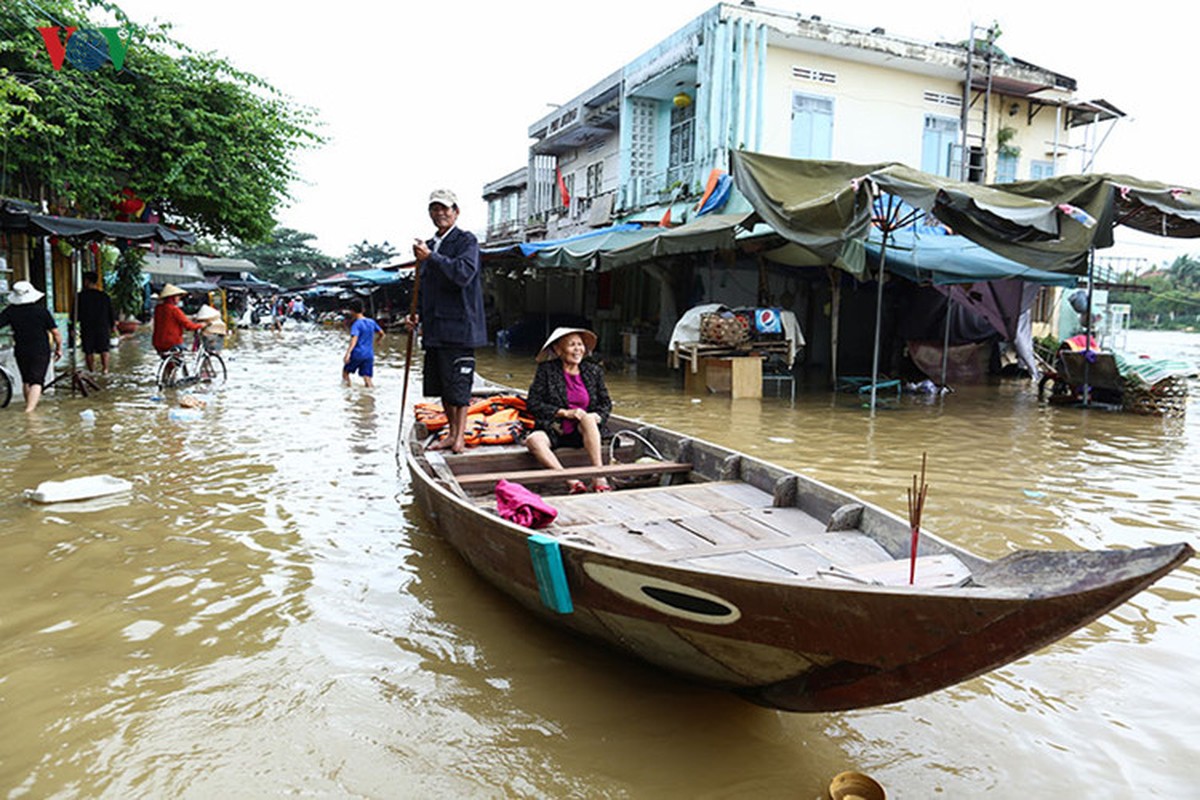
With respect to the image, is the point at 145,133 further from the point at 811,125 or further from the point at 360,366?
the point at 811,125

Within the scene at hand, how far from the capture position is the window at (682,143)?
17.1 m

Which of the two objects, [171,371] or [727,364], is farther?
[727,364]

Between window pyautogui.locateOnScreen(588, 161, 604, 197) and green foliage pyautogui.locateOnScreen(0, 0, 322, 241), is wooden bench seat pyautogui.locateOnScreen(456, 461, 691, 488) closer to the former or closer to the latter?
green foliage pyautogui.locateOnScreen(0, 0, 322, 241)

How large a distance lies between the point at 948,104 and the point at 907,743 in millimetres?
18272

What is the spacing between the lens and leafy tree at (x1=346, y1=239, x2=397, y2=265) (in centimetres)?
6053

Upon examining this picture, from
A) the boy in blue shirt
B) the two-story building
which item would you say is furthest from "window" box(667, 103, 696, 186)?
the boy in blue shirt

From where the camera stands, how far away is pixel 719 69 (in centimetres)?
1559

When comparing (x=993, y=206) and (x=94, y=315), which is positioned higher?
(x=993, y=206)

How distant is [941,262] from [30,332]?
1177 cm

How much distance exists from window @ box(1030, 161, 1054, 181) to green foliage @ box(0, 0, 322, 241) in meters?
16.7

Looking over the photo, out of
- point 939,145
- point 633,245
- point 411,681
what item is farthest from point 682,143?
point 411,681

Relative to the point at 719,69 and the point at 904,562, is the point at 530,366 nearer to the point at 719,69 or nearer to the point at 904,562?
the point at 719,69

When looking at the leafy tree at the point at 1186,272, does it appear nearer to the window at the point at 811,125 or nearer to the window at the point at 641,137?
the window at the point at 811,125

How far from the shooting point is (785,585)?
2.22 m
